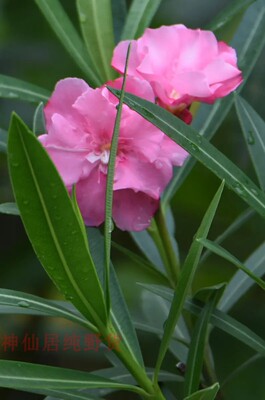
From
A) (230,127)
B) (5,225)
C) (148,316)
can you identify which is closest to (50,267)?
(148,316)

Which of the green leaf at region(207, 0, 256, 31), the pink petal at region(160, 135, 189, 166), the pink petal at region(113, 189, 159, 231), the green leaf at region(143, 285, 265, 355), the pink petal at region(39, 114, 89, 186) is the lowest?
the green leaf at region(143, 285, 265, 355)

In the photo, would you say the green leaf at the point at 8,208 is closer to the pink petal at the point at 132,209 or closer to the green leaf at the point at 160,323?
the pink petal at the point at 132,209

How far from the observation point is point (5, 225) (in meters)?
2.05

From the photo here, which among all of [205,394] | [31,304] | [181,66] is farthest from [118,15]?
[205,394]

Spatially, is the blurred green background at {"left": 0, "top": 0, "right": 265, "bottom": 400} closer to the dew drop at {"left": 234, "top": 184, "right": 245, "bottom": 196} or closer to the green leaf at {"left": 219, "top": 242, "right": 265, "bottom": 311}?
the green leaf at {"left": 219, "top": 242, "right": 265, "bottom": 311}

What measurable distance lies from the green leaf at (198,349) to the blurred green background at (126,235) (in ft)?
2.37

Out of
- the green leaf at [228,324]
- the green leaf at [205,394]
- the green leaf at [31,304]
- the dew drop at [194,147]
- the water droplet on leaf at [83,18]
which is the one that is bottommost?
the green leaf at [31,304]

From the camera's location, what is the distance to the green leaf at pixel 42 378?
738 mm

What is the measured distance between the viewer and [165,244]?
1039 mm

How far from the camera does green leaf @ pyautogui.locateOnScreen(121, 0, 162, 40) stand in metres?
1.04

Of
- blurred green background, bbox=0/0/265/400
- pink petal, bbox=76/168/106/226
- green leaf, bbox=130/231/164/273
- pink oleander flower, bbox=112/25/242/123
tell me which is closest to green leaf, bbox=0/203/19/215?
pink petal, bbox=76/168/106/226

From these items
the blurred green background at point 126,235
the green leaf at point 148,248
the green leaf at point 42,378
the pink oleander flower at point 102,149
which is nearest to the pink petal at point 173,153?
the pink oleander flower at point 102,149

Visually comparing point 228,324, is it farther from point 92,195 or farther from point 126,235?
point 126,235

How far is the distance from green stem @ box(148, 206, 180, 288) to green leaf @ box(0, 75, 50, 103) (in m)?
0.21
